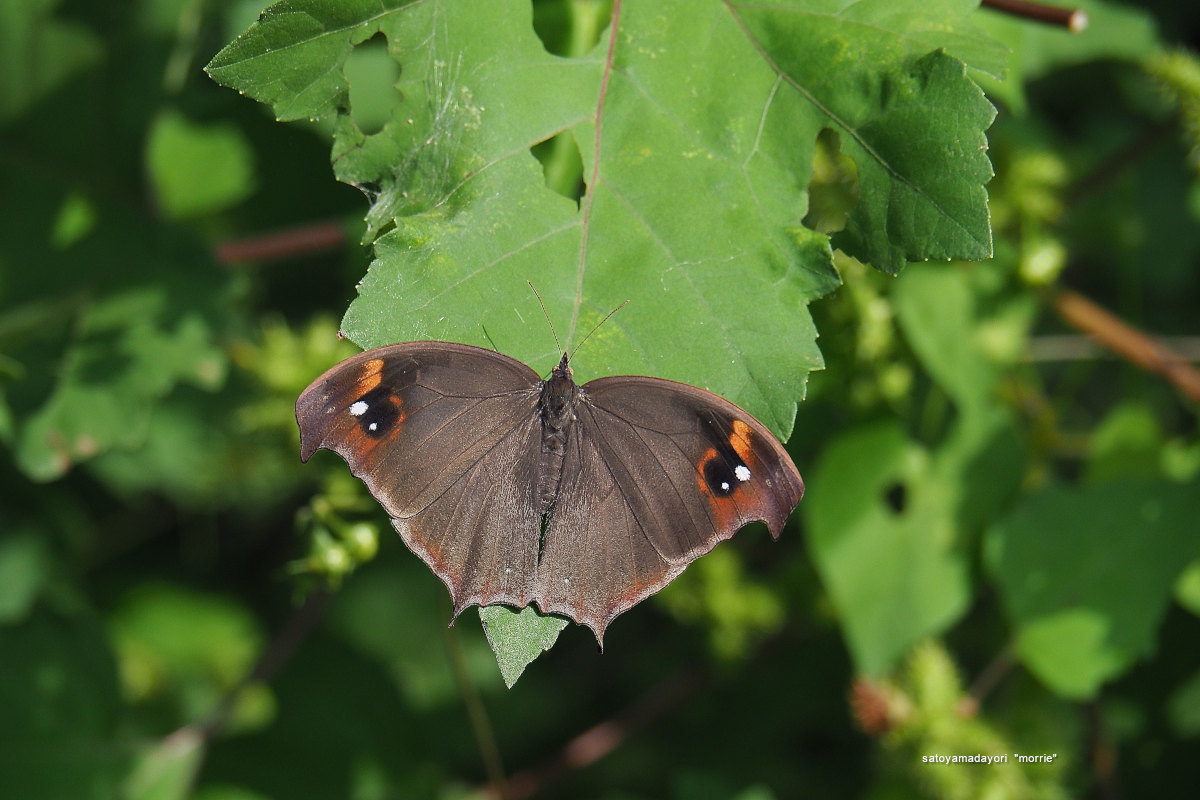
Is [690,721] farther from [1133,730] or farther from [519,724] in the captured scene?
[1133,730]

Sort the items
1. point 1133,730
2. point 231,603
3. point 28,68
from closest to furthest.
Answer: point 28,68 < point 1133,730 < point 231,603

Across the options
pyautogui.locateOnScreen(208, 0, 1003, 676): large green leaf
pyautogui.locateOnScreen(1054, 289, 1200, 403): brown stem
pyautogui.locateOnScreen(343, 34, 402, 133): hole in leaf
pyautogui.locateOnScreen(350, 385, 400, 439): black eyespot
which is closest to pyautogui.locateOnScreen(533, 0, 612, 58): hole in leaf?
pyautogui.locateOnScreen(208, 0, 1003, 676): large green leaf

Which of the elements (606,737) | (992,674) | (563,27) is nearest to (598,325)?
(563,27)

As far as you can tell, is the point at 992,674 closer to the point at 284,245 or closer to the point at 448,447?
the point at 448,447

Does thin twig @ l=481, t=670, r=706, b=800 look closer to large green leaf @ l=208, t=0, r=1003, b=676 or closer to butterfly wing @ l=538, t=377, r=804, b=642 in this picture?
butterfly wing @ l=538, t=377, r=804, b=642

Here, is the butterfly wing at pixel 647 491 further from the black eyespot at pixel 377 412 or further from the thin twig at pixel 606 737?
the thin twig at pixel 606 737

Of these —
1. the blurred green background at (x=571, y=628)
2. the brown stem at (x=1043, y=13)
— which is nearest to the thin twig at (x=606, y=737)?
the blurred green background at (x=571, y=628)

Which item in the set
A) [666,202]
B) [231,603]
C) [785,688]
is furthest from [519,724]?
[666,202]
